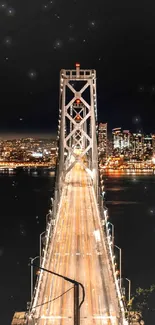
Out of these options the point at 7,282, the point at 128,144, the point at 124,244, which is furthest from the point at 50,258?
the point at 128,144

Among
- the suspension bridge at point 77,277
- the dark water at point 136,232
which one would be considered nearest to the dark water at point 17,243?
the suspension bridge at point 77,277

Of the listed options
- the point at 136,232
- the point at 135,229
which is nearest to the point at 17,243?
the point at 136,232

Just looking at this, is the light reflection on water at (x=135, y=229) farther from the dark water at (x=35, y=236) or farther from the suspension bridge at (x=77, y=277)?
the suspension bridge at (x=77, y=277)

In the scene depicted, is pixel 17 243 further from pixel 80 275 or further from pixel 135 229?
pixel 80 275

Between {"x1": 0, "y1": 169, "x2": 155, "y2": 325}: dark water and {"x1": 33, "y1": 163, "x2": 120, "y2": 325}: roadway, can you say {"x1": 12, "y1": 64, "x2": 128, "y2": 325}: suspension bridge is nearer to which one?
{"x1": 33, "y1": 163, "x2": 120, "y2": 325}: roadway

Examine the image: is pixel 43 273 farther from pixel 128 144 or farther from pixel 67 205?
pixel 128 144

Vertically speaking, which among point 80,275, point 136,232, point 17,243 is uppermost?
point 80,275

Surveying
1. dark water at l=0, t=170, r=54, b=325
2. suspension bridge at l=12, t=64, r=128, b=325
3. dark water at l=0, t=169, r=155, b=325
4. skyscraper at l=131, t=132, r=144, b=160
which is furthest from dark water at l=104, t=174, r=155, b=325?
skyscraper at l=131, t=132, r=144, b=160
